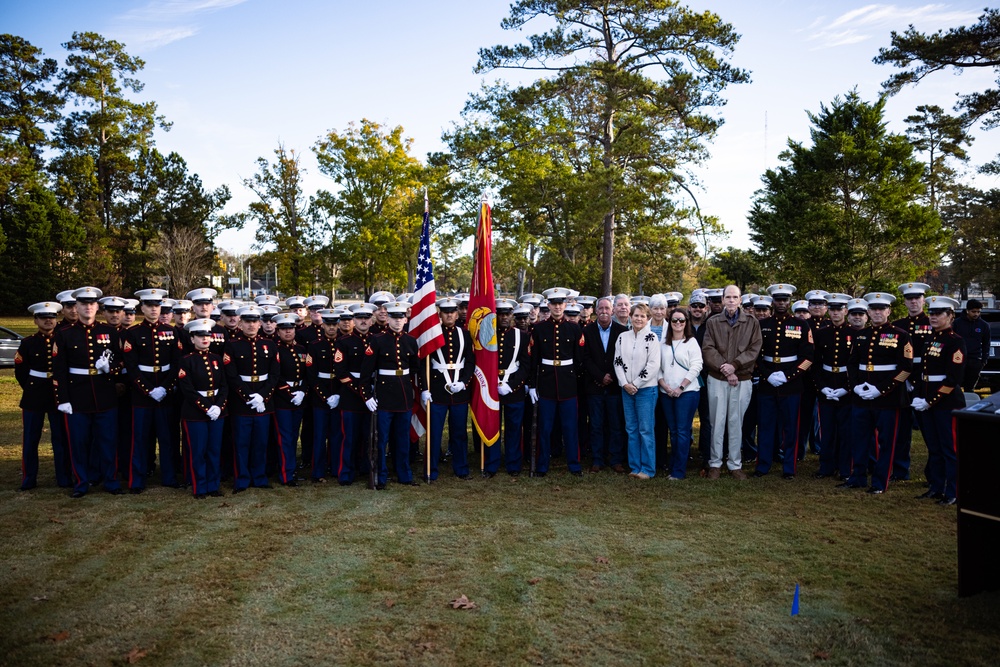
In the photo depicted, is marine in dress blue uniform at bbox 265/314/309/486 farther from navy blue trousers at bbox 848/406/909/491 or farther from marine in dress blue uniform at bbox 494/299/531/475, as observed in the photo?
navy blue trousers at bbox 848/406/909/491

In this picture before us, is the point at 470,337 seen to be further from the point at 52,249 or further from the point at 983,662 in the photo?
the point at 52,249

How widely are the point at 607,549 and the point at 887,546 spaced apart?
2316 millimetres

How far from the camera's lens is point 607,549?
5914 mm

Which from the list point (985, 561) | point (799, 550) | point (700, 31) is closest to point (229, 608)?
point (799, 550)

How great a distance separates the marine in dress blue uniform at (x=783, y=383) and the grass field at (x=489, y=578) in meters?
0.68

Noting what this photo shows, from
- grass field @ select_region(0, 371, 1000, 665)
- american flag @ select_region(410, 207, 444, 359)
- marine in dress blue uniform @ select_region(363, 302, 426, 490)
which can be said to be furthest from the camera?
american flag @ select_region(410, 207, 444, 359)

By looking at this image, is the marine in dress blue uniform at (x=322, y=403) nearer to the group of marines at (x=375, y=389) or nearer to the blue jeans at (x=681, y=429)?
the group of marines at (x=375, y=389)

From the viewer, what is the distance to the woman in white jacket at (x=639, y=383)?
27.5 ft

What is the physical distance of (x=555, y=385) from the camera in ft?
28.6

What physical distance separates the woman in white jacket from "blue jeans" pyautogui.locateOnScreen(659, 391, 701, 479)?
9.3 inches

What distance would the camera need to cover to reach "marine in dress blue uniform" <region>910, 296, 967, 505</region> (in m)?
7.16

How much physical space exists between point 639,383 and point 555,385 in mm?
1006

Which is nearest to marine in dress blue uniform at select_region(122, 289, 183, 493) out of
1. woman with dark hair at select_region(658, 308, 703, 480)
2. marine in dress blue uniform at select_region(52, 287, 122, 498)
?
marine in dress blue uniform at select_region(52, 287, 122, 498)

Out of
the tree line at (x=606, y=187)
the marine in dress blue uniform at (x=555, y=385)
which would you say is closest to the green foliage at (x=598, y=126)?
the tree line at (x=606, y=187)
